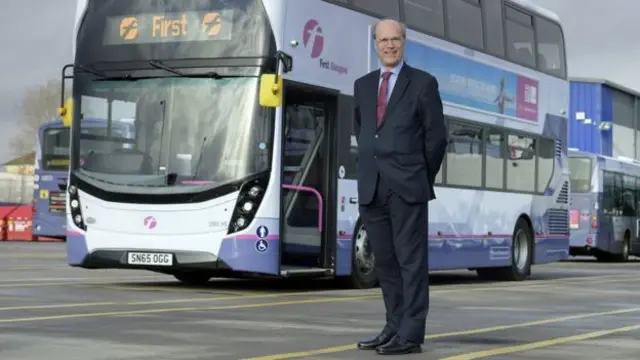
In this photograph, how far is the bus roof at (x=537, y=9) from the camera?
885 inches

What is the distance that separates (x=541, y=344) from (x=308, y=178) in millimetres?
7508

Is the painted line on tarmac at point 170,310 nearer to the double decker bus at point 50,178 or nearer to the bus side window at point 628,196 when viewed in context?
the bus side window at point 628,196

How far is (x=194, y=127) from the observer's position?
1538 centimetres

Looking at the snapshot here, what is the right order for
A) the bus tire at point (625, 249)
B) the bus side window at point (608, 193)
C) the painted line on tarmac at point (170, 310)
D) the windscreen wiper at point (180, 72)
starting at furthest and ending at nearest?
the bus tire at point (625, 249), the bus side window at point (608, 193), the windscreen wiper at point (180, 72), the painted line on tarmac at point (170, 310)

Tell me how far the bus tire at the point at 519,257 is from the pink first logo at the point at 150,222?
8.32m

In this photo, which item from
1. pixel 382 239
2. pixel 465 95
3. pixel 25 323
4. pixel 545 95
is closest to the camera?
pixel 382 239

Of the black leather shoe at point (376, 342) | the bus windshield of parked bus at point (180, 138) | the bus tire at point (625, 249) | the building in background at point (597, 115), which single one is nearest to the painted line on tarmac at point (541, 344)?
the black leather shoe at point (376, 342)

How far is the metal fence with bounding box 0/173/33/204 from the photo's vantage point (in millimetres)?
84206

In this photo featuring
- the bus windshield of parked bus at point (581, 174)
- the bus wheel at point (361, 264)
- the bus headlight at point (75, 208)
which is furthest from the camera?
the bus windshield of parked bus at point (581, 174)

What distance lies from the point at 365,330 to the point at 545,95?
13571 mm

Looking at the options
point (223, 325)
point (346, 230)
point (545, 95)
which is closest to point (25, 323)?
point (223, 325)

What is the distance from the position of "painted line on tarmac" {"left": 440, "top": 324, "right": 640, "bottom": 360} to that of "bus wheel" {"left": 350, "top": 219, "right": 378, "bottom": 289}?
625 cm

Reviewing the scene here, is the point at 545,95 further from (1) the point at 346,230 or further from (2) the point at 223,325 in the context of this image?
(2) the point at 223,325

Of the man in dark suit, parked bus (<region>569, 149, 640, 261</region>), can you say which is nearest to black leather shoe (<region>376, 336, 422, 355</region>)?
the man in dark suit
